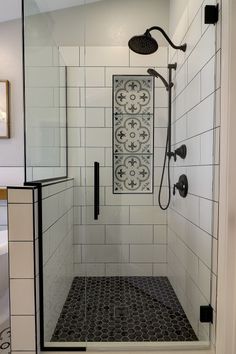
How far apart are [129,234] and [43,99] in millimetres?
1310

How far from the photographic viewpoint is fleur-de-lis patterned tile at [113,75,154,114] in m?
2.04

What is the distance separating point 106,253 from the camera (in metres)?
2.10

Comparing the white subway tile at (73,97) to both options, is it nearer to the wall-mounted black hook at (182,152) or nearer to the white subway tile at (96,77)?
the white subway tile at (96,77)

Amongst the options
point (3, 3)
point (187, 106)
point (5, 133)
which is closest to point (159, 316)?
point (187, 106)

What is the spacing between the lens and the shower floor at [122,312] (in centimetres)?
134

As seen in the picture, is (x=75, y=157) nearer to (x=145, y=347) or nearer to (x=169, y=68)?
(x=169, y=68)

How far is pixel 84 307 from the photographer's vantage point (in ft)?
5.44

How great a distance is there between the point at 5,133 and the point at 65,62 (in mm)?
841

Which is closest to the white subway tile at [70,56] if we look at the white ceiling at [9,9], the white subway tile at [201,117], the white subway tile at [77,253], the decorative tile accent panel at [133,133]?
the decorative tile accent panel at [133,133]

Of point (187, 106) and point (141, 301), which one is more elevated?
point (187, 106)

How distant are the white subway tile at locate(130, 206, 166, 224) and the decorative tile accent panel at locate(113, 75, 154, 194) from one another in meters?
0.16

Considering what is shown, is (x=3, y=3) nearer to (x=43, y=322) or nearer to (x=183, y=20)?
(x=183, y=20)

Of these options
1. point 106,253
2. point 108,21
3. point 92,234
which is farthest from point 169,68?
point 106,253

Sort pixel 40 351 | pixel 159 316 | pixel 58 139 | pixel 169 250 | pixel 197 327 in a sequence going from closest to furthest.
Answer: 1. pixel 40 351
2. pixel 197 327
3. pixel 159 316
4. pixel 58 139
5. pixel 169 250
